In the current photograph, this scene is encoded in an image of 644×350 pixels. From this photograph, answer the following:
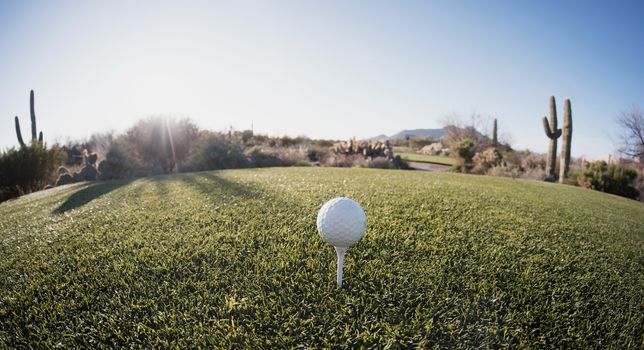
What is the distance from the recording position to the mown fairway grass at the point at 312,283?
199 centimetres

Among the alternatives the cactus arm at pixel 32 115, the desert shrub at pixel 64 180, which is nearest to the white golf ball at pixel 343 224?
the desert shrub at pixel 64 180

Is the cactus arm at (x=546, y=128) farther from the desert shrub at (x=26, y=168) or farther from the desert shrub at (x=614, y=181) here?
the desert shrub at (x=26, y=168)

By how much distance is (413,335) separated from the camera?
76.6 inches

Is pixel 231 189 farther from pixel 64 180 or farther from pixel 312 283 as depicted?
pixel 64 180

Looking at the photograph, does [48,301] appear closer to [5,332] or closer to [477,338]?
[5,332]

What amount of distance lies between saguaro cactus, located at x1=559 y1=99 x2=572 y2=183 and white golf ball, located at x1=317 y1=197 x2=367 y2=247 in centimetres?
1585

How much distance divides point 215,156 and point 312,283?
12.1 meters

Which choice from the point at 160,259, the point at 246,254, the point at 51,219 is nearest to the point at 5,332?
the point at 160,259

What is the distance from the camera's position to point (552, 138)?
14781 millimetres

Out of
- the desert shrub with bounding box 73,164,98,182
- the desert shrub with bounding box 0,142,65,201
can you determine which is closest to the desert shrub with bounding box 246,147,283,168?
the desert shrub with bounding box 73,164,98,182

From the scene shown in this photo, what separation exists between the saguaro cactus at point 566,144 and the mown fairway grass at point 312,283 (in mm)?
11968

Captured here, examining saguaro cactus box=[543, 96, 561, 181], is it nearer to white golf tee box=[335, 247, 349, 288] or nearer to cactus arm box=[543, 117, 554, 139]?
cactus arm box=[543, 117, 554, 139]

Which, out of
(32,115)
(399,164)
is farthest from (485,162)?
(32,115)

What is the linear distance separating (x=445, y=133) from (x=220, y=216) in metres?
37.8
